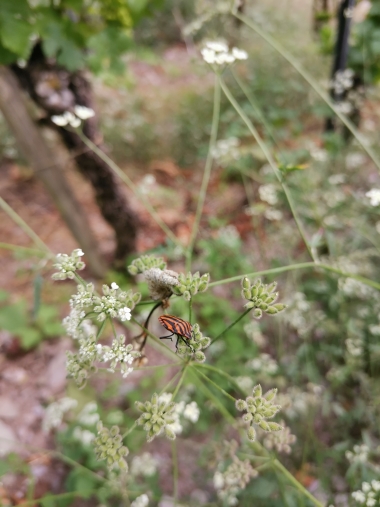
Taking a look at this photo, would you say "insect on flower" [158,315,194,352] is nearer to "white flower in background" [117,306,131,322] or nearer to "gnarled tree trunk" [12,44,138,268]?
"white flower in background" [117,306,131,322]

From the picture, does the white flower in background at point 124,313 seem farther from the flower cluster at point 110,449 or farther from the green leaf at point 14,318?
the green leaf at point 14,318

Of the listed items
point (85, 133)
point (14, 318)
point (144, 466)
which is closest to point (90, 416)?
point (144, 466)

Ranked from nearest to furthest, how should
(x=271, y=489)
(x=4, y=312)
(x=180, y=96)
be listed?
1. (x=271, y=489)
2. (x=4, y=312)
3. (x=180, y=96)

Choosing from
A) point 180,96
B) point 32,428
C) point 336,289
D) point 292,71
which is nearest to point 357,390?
point 336,289

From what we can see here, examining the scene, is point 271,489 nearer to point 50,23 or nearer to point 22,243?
point 50,23

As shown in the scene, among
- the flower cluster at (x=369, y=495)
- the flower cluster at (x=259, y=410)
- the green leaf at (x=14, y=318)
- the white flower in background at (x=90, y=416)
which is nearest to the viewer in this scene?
the flower cluster at (x=259, y=410)

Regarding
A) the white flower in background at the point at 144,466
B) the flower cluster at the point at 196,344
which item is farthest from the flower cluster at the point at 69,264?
the white flower in background at the point at 144,466
